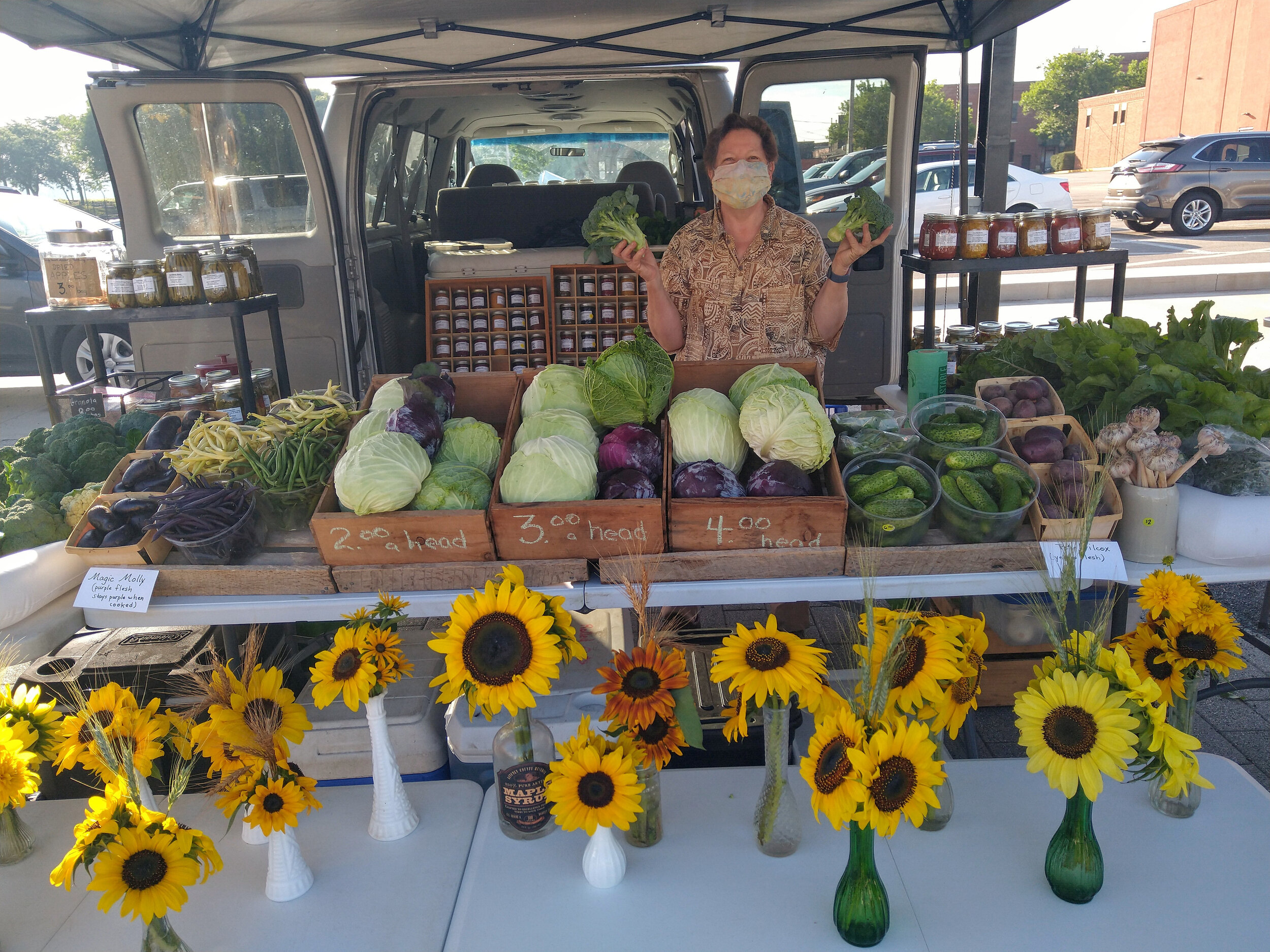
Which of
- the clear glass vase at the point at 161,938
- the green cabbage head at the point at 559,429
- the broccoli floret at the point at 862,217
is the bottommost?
the clear glass vase at the point at 161,938

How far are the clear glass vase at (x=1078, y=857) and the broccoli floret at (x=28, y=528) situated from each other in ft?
8.84

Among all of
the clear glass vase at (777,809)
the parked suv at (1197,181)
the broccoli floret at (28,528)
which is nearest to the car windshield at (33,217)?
the broccoli floret at (28,528)

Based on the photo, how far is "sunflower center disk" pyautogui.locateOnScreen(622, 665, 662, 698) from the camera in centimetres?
151

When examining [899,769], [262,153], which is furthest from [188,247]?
[899,769]

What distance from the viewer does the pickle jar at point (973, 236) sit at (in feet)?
14.0

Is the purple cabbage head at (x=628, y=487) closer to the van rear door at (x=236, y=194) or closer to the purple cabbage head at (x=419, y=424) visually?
the purple cabbage head at (x=419, y=424)

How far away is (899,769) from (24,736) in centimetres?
167

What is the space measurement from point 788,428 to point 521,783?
1.03 metres

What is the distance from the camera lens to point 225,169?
486cm

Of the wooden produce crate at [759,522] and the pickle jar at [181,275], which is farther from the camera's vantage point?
the pickle jar at [181,275]

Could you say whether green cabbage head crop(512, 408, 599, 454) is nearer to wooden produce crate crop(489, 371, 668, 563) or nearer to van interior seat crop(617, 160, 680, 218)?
wooden produce crate crop(489, 371, 668, 563)

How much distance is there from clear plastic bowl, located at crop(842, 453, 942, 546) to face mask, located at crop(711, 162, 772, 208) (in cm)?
129

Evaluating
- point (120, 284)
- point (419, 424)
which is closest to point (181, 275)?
point (120, 284)

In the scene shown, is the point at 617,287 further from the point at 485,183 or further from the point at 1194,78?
the point at 1194,78
